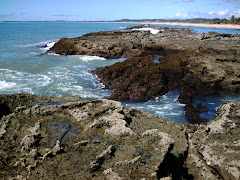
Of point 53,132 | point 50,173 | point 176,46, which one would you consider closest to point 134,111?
point 53,132

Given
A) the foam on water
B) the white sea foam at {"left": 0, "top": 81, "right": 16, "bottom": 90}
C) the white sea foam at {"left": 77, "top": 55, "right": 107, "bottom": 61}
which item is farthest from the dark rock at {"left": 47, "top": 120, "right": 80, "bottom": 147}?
the white sea foam at {"left": 77, "top": 55, "right": 107, "bottom": 61}

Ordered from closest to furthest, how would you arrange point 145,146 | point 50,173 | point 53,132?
1. point 50,173
2. point 145,146
3. point 53,132

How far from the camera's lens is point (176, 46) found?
30.8 meters

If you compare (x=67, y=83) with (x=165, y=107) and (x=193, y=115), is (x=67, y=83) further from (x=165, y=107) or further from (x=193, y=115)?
(x=193, y=115)

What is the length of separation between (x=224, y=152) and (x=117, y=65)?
14006 millimetres

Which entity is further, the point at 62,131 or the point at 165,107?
the point at 165,107

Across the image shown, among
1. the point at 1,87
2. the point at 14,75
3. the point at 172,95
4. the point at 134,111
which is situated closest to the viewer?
the point at 134,111

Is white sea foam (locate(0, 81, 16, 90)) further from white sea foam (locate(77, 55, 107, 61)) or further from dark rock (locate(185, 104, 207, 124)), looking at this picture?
dark rock (locate(185, 104, 207, 124))

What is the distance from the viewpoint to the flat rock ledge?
4.38m

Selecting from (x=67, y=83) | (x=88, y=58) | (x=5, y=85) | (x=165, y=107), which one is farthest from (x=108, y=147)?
(x=88, y=58)

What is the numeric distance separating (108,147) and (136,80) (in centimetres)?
1119

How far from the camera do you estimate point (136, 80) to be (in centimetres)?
1576

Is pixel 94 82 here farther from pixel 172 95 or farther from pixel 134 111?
pixel 134 111

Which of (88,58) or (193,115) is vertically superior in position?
(88,58)
